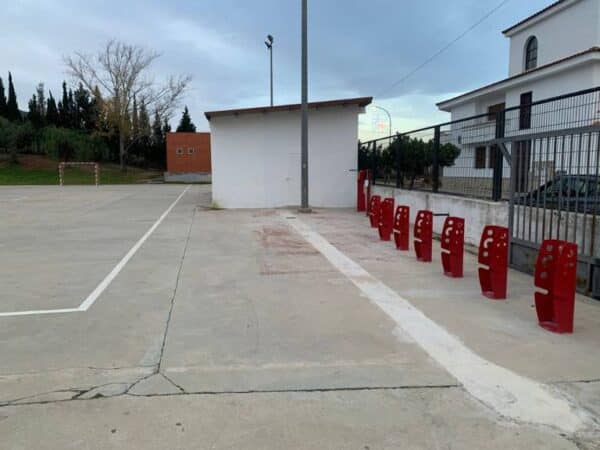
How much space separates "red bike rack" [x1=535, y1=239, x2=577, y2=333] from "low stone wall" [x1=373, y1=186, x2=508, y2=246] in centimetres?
400

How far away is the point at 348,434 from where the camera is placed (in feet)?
9.60

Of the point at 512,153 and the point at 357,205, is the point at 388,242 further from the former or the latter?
the point at 357,205

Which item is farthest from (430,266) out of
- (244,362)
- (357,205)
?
(357,205)

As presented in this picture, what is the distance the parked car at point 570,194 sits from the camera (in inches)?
236

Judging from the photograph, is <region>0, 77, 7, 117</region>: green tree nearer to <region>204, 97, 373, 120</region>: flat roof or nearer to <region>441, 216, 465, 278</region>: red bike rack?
<region>204, 97, 373, 120</region>: flat roof

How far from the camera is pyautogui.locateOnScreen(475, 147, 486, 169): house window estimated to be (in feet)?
31.2

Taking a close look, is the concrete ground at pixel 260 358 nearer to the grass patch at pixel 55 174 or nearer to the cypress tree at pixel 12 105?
the grass patch at pixel 55 174

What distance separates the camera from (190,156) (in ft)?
163

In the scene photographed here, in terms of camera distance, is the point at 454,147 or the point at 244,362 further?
the point at 454,147

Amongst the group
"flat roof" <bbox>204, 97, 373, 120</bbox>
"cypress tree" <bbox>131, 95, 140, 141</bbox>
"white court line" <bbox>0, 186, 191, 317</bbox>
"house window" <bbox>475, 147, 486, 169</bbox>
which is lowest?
"white court line" <bbox>0, 186, 191, 317</bbox>

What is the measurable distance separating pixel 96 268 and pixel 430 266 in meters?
5.42

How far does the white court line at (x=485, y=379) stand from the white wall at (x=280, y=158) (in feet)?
43.7

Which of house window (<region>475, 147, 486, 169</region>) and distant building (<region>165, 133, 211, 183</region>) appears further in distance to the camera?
distant building (<region>165, 133, 211, 183</region>)

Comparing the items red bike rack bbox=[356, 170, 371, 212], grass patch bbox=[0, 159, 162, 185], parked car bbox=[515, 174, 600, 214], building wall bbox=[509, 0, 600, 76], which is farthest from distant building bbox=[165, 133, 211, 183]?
parked car bbox=[515, 174, 600, 214]
